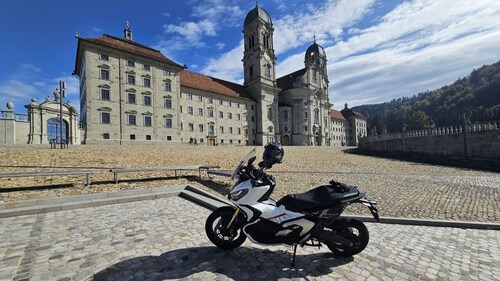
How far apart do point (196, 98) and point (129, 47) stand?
15.1m

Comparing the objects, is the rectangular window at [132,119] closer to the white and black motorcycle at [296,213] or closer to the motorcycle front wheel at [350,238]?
the white and black motorcycle at [296,213]

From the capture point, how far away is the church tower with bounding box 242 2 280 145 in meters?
60.1

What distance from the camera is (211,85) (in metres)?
53.9

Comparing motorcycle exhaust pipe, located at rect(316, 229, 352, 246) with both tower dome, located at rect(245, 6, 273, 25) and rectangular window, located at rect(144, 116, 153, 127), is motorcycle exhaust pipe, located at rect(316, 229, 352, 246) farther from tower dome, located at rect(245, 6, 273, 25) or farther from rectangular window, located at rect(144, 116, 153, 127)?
tower dome, located at rect(245, 6, 273, 25)

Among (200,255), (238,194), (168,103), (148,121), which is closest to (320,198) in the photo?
(238,194)

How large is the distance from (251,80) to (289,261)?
205 ft

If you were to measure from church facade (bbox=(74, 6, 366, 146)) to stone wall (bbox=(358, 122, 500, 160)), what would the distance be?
53.6 ft

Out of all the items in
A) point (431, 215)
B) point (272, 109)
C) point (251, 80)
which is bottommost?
point (431, 215)

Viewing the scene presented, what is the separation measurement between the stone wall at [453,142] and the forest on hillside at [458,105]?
61.1 meters

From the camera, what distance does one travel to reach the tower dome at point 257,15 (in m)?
61.7

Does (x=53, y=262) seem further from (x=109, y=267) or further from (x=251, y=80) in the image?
(x=251, y=80)

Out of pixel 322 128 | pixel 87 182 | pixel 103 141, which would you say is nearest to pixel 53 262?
pixel 87 182

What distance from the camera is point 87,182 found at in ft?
27.6

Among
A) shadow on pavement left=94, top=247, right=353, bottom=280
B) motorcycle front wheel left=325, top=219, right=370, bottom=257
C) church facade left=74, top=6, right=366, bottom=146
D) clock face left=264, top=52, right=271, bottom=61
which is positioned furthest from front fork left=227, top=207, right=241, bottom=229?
clock face left=264, top=52, right=271, bottom=61
